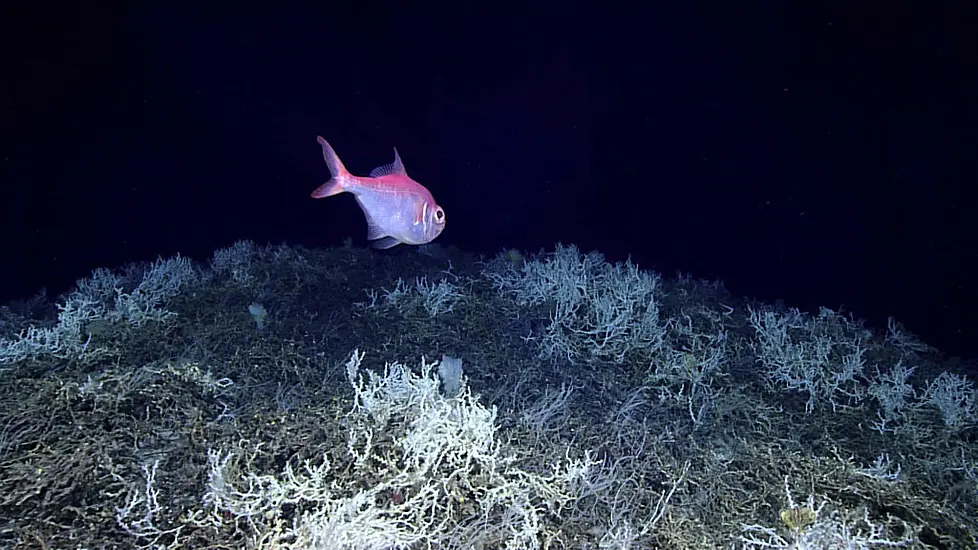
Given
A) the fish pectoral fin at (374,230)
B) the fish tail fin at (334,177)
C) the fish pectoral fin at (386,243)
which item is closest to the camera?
A: the fish tail fin at (334,177)

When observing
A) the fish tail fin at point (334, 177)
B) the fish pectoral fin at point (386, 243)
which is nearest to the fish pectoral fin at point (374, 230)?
the fish pectoral fin at point (386, 243)

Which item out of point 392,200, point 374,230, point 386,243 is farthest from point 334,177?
point 386,243

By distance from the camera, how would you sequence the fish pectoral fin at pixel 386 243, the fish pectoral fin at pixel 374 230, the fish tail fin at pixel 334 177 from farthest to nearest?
the fish pectoral fin at pixel 386 243
the fish pectoral fin at pixel 374 230
the fish tail fin at pixel 334 177

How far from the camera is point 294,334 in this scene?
4.48 meters

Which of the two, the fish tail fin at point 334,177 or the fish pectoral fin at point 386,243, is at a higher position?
the fish tail fin at point 334,177

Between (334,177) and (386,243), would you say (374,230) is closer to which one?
(386,243)

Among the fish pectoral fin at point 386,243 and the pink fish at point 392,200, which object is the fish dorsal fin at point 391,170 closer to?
the pink fish at point 392,200

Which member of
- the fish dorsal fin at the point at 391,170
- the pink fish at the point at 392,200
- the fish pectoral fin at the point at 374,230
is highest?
the fish dorsal fin at the point at 391,170

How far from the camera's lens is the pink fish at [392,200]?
3832 millimetres

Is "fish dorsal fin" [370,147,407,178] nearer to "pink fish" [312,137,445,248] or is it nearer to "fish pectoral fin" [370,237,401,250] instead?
"pink fish" [312,137,445,248]

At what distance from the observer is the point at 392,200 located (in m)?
3.84

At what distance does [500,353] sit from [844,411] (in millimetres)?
2830

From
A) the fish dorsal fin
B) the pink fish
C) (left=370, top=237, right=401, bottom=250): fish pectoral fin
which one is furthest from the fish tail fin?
(left=370, top=237, right=401, bottom=250): fish pectoral fin

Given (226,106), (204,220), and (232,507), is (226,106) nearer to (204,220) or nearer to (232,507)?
(204,220)
